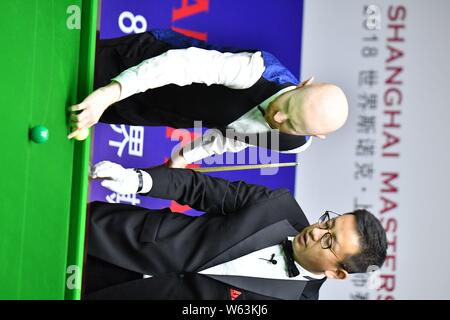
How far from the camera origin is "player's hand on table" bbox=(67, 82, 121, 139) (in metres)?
1.55

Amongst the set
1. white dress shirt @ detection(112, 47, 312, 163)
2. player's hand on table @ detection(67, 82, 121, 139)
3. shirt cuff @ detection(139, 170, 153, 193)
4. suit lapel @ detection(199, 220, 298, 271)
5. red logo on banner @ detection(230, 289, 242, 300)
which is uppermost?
white dress shirt @ detection(112, 47, 312, 163)

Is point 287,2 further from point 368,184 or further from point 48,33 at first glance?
point 48,33

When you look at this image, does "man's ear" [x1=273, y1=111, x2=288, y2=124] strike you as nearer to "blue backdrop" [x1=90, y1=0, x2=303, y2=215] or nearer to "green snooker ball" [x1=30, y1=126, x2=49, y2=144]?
"green snooker ball" [x1=30, y1=126, x2=49, y2=144]

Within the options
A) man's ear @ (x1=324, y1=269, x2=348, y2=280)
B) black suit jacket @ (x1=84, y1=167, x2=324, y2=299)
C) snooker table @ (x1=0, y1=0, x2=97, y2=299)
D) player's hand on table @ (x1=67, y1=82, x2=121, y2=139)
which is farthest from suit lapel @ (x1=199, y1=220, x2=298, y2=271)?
player's hand on table @ (x1=67, y1=82, x2=121, y2=139)

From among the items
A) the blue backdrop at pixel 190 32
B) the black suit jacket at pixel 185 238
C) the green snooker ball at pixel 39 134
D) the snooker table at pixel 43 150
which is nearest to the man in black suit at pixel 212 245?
the black suit jacket at pixel 185 238

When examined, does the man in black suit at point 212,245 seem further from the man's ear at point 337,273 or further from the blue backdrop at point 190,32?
the blue backdrop at point 190,32

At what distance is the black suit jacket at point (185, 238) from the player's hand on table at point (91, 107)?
0.30 metres

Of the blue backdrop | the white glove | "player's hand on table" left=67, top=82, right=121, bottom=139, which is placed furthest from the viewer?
the blue backdrop

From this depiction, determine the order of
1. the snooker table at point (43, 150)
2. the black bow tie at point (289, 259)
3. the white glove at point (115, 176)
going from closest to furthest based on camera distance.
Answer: the snooker table at point (43, 150) → the white glove at point (115, 176) → the black bow tie at point (289, 259)

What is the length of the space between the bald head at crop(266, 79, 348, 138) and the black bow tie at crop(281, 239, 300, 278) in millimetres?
371

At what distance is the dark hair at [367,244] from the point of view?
6.14 ft

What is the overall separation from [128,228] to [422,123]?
220 cm

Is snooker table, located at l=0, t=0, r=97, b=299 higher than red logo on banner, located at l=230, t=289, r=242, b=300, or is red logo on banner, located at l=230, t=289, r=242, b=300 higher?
snooker table, located at l=0, t=0, r=97, b=299
